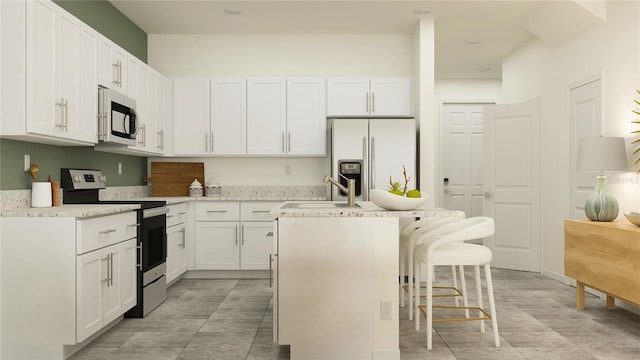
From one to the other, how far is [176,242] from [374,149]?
223cm

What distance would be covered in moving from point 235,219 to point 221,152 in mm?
826

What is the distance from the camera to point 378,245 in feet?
9.84

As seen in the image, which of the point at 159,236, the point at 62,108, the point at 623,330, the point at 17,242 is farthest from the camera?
the point at 159,236

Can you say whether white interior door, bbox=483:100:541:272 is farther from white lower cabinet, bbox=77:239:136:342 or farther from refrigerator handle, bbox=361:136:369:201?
white lower cabinet, bbox=77:239:136:342

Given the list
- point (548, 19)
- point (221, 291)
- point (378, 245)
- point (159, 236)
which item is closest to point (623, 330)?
point (378, 245)

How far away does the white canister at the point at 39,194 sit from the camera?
3.42 meters

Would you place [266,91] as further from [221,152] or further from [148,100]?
[148,100]

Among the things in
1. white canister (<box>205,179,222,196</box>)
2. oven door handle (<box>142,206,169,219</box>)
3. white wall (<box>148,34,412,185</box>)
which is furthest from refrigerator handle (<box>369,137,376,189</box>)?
oven door handle (<box>142,206,169,219</box>)

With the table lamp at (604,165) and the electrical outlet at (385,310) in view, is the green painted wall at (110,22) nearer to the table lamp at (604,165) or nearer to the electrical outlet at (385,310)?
the electrical outlet at (385,310)

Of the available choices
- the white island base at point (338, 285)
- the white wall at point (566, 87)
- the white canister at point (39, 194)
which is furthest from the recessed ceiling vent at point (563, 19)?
the white canister at point (39, 194)

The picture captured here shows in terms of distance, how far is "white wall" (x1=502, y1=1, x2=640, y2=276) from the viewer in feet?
13.8

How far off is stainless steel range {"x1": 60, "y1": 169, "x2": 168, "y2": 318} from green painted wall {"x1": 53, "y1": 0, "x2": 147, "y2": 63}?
4.35 ft

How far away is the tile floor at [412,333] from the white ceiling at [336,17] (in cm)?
283

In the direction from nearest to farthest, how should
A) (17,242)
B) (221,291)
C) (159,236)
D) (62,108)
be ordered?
(17,242)
(62,108)
(159,236)
(221,291)
